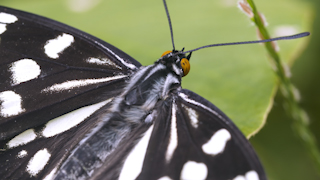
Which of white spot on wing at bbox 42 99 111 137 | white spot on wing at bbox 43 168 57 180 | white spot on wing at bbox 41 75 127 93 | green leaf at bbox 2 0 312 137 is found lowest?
white spot on wing at bbox 43 168 57 180

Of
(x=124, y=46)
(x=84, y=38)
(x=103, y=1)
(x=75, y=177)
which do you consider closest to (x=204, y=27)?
(x=124, y=46)

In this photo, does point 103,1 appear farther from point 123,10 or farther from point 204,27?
point 204,27

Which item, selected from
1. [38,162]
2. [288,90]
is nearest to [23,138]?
[38,162]

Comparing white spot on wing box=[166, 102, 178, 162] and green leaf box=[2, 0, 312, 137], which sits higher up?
green leaf box=[2, 0, 312, 137]

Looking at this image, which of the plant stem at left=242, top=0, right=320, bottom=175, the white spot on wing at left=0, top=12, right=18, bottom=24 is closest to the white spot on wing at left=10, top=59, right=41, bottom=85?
the white spot on wing at left=0, top=12, right=18, bottom=24

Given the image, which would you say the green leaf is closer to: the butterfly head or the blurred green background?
the blurred green background

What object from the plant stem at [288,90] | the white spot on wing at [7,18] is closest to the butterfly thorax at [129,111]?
the plant stem at [288,90]

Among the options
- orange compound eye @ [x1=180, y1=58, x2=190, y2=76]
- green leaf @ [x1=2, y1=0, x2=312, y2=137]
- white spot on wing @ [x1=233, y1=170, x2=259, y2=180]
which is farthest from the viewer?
green leaf @ [x1=2, y1=0, x2=312, y2=137]

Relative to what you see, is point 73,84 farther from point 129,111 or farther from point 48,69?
point 129,111
